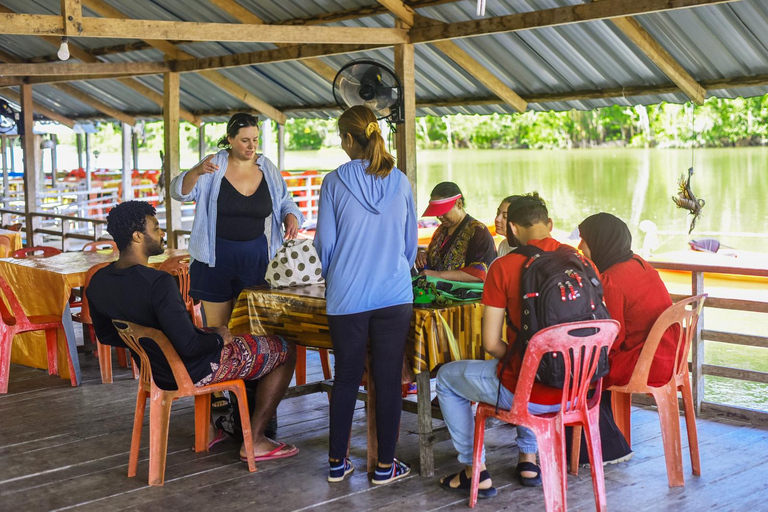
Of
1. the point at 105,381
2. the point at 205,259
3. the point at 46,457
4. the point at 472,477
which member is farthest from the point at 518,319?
the point at 105,381

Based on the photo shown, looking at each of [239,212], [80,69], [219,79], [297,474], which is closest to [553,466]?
[297,474]

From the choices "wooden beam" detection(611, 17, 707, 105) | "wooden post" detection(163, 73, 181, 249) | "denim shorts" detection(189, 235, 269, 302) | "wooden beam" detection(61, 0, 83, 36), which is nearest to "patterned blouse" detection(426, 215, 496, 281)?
"denim shorts" detection(189, 235, 269, 302)

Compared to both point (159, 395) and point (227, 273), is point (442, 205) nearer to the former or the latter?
point (227, 273)

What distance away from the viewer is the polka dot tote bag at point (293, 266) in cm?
389

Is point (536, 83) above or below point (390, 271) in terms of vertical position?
above

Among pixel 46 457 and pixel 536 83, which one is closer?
pixel 46 457

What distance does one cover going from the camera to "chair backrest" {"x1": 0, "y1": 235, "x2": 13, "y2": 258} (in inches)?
274

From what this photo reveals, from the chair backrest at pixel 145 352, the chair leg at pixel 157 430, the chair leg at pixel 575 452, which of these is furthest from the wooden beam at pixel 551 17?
the chair leg at pixel 157 430

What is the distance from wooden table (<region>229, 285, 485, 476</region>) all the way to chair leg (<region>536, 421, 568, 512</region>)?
1.95ft

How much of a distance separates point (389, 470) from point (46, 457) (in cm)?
160

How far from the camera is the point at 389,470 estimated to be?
3.48 m

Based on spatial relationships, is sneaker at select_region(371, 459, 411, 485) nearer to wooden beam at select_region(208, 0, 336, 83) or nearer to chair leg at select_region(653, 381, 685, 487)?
chair leg at select_region(653, 381, 685, 487)

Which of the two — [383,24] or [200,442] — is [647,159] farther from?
[200,442]

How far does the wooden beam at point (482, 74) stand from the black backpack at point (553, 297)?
14.2ft
